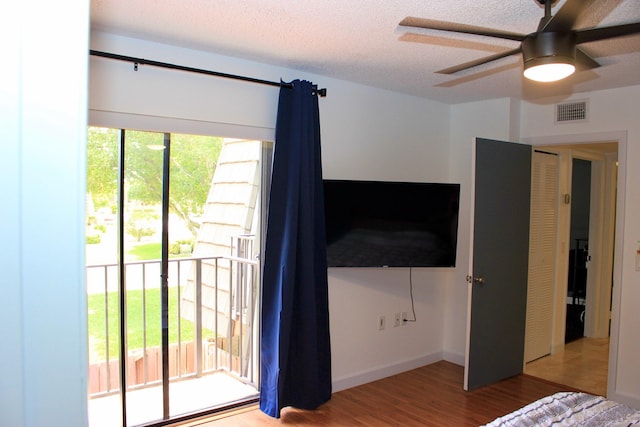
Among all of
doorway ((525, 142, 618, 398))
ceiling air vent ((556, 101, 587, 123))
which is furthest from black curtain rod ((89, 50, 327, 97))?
doorway ((525, 142, 618, 398))

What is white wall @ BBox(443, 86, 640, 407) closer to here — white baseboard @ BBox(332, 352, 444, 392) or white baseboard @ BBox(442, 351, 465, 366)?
white baseboard @ BBox(442, 351, 465, 366)

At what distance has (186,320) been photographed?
13.0ft

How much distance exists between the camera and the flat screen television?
3.58m

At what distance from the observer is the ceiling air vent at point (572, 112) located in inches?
159

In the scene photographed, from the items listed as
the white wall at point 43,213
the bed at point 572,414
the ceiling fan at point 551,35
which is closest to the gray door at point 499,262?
the bed at point 572,414

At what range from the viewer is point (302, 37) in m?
2.82

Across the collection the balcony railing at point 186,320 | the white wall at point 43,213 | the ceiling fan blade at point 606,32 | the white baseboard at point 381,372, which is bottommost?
the white baseboard at point 381,372

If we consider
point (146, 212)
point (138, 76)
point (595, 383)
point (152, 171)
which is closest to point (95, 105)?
point (138, 76)

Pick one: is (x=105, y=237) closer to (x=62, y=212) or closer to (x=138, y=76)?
(x=138, y=76)

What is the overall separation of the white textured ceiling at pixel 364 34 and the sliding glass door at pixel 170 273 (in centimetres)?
72

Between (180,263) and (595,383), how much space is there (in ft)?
12.3

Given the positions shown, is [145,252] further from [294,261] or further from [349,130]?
[349,130]

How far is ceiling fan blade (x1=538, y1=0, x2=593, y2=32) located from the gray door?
6.70ft

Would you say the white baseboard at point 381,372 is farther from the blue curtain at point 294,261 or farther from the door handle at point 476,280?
the door handle at point 476,280
